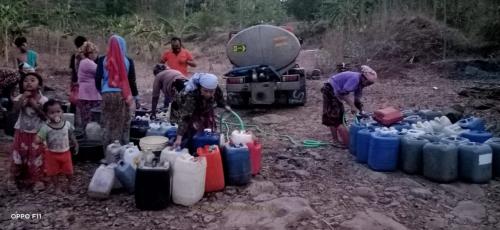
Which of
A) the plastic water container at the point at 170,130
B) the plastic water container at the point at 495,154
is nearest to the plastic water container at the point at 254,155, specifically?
the plastic water container at the point at 170,130

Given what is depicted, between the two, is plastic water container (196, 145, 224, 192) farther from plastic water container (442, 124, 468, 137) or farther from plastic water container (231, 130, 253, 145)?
plastic water container (442, 124, 468, 137)

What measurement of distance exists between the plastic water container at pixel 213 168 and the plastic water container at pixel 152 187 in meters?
0.46

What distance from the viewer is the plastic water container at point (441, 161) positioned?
5.09 metres

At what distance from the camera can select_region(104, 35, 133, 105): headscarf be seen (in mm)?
5230

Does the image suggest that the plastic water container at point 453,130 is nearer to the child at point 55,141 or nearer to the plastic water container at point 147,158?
the plastic water container at point 147,158

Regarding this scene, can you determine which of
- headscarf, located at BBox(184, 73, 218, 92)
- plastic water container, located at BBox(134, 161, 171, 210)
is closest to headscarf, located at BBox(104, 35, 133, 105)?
headscarf, located at BBox(184, 73, 218, 92)

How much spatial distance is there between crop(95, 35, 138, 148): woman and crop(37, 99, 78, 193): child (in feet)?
1.71

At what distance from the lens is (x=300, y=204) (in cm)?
457

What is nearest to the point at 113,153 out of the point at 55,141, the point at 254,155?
the point at 55,141

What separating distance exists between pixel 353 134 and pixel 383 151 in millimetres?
729

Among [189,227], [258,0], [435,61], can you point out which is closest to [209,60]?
[435,61]

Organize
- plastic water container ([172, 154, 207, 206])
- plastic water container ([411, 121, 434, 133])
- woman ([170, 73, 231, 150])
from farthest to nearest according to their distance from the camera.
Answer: plastic water container ([411, 121, 434, 133]) → woman ([170, 73, 231, 150]) → plastic water container ([172, 154, 207, 206])

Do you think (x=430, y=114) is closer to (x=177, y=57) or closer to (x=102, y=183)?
(x=177, y=57)

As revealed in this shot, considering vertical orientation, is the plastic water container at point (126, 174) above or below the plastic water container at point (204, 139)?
below
